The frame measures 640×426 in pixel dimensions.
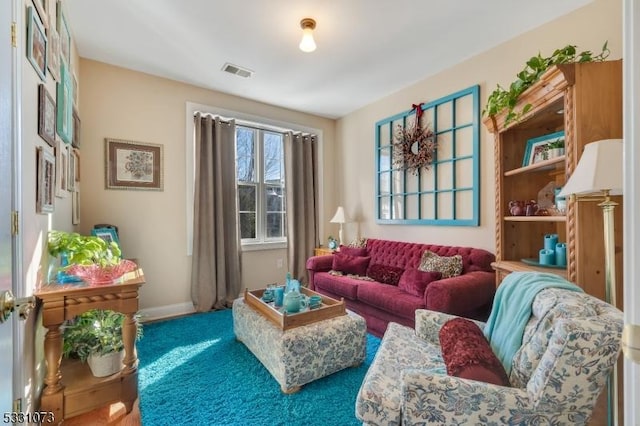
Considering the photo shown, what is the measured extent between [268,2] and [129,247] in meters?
2.76

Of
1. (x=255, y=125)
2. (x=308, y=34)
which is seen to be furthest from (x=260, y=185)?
(x=308, y=34)

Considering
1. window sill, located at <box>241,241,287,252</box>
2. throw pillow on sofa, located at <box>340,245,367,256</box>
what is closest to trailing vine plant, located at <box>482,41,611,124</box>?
throw pillow on sofa, located at <box>340,245,367,256</box>

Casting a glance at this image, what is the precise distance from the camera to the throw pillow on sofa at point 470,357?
1120 millimetres

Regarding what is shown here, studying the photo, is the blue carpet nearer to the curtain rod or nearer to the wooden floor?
the wooden floor

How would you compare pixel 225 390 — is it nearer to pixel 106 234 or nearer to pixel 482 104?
pixel 106 234

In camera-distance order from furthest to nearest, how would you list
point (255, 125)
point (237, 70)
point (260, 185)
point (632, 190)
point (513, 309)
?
1. point (260, 185)
2. point (255, 125)
3. point (237, 70)
4. point (513, 309)
5. point (632, 190)

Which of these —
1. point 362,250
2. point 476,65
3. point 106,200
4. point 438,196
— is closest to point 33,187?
point 106,200

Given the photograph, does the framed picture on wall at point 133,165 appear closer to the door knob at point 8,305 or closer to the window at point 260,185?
the window at point 260,185

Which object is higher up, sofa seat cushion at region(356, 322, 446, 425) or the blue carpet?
sofa seat cushion at region(356, 322, 446, 425)

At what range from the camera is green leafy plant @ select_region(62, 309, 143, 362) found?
1.68 meters

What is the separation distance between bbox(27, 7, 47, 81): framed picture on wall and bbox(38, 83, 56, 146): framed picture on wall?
0.09 meters

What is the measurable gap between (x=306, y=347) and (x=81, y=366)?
1398 mm

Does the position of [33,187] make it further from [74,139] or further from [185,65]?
[185,65]

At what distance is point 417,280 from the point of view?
253 cm
